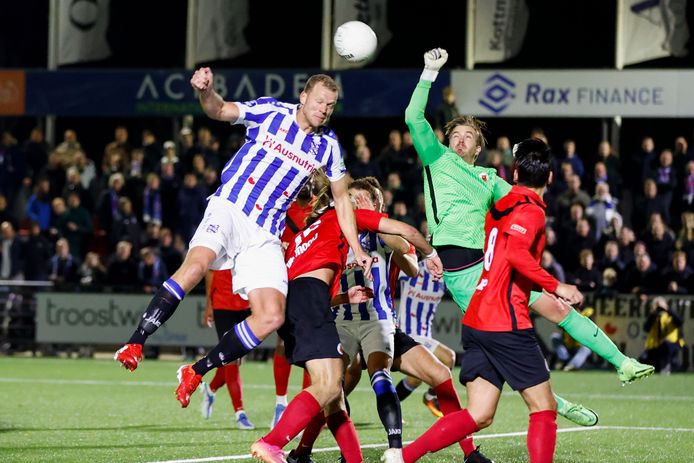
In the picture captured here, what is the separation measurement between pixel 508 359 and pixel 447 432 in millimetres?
562

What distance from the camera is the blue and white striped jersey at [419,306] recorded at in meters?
12.5

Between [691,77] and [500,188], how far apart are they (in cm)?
1504

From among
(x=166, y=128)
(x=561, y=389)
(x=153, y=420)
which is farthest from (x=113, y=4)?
(x=153, y=420)

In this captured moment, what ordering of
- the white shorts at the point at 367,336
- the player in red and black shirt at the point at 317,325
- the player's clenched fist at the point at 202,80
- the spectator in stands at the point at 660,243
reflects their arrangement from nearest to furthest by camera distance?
1. the player in red and black shirt at the point at 317,325
2. the player's clenched fist at the point at 202,80
3. the white shorts at the point at 367,336
4. the spectator in stands at the point at 660,243

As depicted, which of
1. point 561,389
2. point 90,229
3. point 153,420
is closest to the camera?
point 153,420

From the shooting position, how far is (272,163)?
27.0 ft

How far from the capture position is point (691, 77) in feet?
76.7

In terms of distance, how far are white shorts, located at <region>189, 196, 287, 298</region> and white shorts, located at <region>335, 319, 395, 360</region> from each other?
96cm

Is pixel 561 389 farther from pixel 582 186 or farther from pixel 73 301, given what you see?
pixel 73 301

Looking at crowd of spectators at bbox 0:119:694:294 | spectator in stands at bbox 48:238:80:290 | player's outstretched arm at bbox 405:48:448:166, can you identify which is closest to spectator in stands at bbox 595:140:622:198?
crowd of spectators at bbox 0:119:694:294

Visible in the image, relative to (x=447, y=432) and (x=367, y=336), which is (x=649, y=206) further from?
(x=447, y=432)

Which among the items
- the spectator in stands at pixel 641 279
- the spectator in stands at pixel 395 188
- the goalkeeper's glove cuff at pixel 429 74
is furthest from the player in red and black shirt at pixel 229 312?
the spectator in stands at pixel 395 188

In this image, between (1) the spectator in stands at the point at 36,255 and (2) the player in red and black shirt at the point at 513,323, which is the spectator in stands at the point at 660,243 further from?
(2) the player in red and black shirt at the point at 513,323

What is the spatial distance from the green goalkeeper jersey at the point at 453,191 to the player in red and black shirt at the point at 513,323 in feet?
5.52
